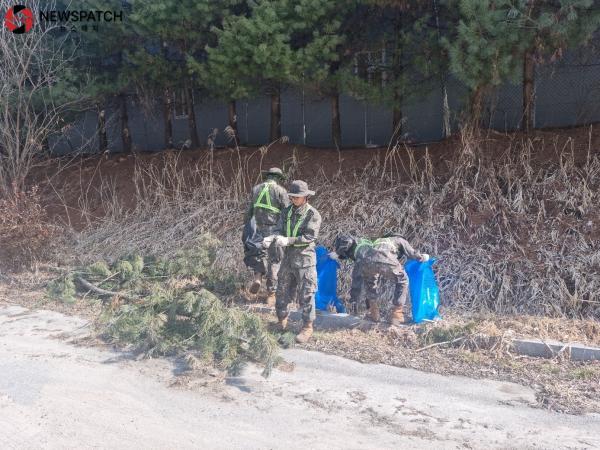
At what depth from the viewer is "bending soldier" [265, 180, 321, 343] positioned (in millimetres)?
6473

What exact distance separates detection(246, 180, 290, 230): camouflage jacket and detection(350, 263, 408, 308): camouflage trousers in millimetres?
1398

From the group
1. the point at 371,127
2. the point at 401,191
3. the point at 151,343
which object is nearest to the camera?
the point at 151,343

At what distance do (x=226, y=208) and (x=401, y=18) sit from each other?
14.8 feet

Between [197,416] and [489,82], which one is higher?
[489,82]

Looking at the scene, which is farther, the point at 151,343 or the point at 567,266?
the point at 567,266

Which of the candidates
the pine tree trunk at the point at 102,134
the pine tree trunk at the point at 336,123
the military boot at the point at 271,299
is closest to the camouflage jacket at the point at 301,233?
the military boot at the point at 271,299

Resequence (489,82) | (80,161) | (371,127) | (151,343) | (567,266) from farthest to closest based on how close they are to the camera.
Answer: (80,161)
(371,127)
(489,82)
(567,266)
(151,343)

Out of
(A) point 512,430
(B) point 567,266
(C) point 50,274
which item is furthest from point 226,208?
(A) point 512,430

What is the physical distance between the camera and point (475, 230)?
8352 millimetres

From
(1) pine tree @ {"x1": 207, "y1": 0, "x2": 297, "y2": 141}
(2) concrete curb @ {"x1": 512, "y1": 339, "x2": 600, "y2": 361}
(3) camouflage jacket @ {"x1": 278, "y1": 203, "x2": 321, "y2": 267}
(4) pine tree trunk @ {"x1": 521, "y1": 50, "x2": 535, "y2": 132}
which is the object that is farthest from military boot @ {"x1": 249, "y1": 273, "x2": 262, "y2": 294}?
(4) pine tree trunk @ {"x1": 521, "y1": 50, "x2": 535, "y2": 132}

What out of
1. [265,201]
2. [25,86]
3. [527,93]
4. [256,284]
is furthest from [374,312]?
[25,86]

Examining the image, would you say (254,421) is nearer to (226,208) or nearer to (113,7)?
(226,208)

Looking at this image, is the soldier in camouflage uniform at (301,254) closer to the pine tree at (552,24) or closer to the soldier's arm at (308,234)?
the soldier's arm at (308,234)

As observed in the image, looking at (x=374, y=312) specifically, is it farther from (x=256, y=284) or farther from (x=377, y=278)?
(x=256, y=284)
